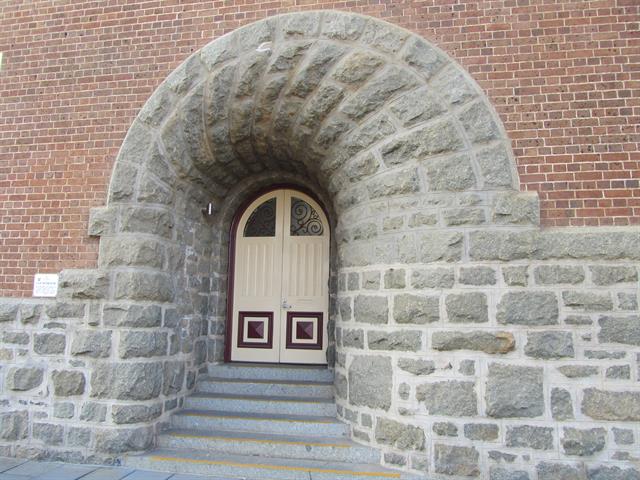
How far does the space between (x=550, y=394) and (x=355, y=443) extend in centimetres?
167

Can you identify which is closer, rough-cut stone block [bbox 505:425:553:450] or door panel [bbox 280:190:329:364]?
rough-cut stone block [bbox 505:425:553:450]

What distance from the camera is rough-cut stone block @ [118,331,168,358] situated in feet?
14.2

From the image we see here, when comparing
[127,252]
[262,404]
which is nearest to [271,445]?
[262,404]

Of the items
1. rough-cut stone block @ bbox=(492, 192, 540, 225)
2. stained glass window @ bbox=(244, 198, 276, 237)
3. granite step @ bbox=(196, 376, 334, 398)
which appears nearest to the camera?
rough-cut stone block @ bbox=(492, 192, 540, 225)

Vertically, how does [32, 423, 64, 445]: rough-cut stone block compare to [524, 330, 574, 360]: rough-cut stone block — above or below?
below

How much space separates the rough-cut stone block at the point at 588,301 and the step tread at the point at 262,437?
2.11 metres

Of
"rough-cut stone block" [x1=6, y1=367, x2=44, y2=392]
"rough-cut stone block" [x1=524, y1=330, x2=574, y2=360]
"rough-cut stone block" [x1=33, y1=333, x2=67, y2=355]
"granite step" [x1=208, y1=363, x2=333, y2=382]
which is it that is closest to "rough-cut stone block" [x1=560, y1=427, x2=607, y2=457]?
"rough-cut stone block" [x1=524, y1=330, x2=574, y2=360]

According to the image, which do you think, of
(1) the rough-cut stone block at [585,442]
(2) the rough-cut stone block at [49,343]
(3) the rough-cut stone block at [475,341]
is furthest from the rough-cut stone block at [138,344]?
(1) the rough-cut stone block at [585,442]

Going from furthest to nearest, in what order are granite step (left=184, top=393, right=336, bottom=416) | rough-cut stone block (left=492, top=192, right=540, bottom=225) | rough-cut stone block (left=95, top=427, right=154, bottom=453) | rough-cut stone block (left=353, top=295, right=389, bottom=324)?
granite step (left=184, top=393, right=336, bottom=416) → rough-cut stone block (left=95, top=427, right=154, bottom=453) → rough-cut stone block (left=353, top=295, right=389, bottom=324) → rough-cut stone block (left=492, top=192, right=540, bottom=225)

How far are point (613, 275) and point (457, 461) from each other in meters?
1.92

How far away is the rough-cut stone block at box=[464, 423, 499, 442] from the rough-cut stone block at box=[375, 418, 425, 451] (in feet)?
1.18

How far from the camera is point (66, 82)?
5.00 m

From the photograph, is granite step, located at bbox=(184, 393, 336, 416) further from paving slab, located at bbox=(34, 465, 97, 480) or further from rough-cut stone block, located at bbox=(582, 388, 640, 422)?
rough-cut stone block, located at bbox=(582, 388, 640, 422)

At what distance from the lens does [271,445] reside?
165 inches
